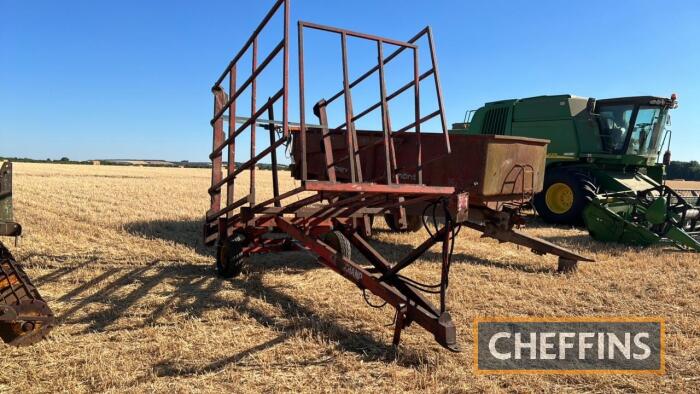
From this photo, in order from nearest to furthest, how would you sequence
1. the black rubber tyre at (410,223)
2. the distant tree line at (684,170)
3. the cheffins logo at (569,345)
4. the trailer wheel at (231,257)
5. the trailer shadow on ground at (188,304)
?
the cheffins logo at (569,345), the trailer shadow on ground at (188,304), the trailer wheel at (231,257), the black rubber tyre at (410,223), the distant tree line at (684,170)

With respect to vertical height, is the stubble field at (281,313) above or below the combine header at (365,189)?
below

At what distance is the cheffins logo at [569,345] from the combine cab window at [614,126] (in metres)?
7.78

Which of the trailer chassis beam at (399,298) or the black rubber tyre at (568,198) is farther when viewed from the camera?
the black rubber tyre at (568,198)

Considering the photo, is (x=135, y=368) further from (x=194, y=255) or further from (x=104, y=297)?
(x=194, y=255)

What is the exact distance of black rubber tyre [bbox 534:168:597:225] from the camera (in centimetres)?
1020

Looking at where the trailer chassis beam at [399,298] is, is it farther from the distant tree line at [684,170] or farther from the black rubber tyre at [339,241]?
the distant tree line at [684,170]

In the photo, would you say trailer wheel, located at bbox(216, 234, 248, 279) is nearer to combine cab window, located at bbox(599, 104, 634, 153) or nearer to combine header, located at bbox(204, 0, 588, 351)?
combine header, located at bbox(204, 0, 588, 351)

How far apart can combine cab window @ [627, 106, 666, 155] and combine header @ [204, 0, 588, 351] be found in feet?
16.9

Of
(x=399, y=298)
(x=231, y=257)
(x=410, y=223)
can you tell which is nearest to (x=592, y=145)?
(x=410, y=223)

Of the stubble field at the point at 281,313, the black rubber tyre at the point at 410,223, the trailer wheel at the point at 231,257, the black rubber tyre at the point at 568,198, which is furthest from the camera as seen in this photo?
the black rubber tyre at the point at 568,198

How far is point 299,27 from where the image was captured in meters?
3.71

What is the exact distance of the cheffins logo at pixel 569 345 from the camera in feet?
10.8

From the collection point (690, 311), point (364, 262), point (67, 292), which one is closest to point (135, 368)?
point (67, 292)

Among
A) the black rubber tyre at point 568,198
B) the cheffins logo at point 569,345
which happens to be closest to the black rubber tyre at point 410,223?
the black rubber tyre at point 568,198
